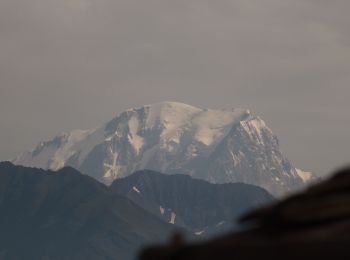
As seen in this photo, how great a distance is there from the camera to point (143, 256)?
1395cm

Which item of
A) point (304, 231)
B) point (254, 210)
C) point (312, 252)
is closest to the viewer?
point (312, 252)

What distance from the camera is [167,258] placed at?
530 inches

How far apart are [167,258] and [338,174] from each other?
275cm

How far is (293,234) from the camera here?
12.7m

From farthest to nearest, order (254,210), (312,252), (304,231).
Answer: (254,210)
(304,231)
(312,252)

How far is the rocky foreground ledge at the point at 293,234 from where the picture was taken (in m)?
12.0

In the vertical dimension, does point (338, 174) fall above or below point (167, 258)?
above

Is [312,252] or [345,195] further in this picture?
[345,195]

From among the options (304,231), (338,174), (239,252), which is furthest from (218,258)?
(338,174)

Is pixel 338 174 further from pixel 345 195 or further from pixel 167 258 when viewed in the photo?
pixel 167 258

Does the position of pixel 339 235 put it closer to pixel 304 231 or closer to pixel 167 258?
pixel 304 231

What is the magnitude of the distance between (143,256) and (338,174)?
9.64 ft

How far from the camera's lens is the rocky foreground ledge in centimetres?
1198

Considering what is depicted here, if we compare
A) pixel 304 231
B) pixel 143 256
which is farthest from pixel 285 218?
pixel 143 256
